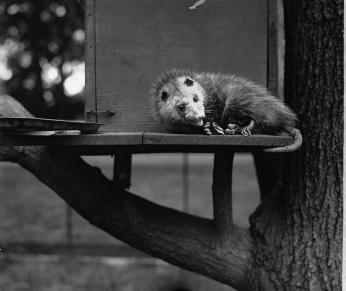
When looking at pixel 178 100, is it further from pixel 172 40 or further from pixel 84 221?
pixel 84 221

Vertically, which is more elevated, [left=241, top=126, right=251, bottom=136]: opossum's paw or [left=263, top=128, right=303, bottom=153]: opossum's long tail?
[left=241, top=126, right=251, bottom=136]: opossum's paw

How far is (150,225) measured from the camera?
3.27m

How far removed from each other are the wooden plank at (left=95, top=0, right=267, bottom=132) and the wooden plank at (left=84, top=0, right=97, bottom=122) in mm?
25

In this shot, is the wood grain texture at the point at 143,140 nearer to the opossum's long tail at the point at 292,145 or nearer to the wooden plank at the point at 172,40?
the opossum's long tail at the point at 292,145

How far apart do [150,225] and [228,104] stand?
92 cm

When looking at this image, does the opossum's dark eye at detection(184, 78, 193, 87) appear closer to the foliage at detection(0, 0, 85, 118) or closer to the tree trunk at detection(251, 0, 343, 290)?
the tree trunk at detection(251, 0, 343, 290)

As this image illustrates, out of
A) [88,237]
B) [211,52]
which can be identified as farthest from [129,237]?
[88,237]

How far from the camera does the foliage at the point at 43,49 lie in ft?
15.5

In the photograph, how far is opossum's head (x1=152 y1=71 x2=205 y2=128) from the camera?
2518 millimetres

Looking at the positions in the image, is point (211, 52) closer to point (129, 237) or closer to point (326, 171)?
point (326, 171)

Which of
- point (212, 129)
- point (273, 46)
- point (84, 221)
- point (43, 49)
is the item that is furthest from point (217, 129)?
point (84, 221)

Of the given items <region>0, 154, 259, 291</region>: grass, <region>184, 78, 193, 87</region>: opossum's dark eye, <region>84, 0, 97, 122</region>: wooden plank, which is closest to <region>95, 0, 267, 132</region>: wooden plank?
<region>84, 0, 97, 122</region>: wooden plank

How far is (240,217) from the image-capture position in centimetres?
819

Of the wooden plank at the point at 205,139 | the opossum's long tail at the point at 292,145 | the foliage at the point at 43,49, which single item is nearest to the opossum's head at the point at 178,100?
the wooden plank at the point at 205,139
